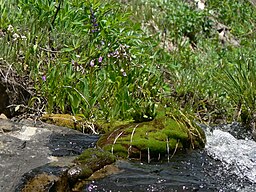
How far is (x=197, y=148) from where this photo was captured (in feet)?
12.8

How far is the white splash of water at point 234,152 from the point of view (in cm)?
347

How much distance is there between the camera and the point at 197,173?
129 inches

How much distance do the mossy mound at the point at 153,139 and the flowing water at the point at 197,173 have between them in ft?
0.33

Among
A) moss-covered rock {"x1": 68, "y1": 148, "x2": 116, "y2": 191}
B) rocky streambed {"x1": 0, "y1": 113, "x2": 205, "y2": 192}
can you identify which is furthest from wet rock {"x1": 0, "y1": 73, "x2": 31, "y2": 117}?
moss-covered rock {"x1": 68, "y1": 148, "x2": 116, "y2": 191}

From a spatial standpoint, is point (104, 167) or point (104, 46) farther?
point (104, 46)

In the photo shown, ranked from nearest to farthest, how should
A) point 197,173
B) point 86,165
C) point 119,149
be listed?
point 86,165
point 197,173
point 119,149

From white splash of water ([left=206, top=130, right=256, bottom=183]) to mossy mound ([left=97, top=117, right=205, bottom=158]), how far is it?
0.55 ft

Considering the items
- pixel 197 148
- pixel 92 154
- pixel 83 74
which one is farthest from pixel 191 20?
pixel 92 154

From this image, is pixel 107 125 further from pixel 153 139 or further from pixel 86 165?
pixel 86 165

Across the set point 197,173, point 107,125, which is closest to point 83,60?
point 107,125

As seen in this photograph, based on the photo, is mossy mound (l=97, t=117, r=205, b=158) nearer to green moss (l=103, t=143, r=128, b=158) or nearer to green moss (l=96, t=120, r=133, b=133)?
green moss (l=103, t=143, r=128, b=158)

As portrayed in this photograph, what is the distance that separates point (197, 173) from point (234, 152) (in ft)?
2.54

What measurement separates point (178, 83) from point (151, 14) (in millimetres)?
2982

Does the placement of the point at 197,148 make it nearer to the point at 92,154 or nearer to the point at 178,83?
the point at 92,154
